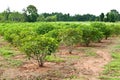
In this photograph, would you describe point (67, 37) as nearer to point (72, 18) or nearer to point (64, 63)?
point (64, 63)

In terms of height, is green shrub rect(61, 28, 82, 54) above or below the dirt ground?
above

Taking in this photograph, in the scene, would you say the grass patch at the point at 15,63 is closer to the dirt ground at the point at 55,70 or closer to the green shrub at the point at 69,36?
the dirt ground at the point at 55,70

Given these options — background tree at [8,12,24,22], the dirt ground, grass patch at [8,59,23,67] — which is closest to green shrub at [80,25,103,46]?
the dirt ground

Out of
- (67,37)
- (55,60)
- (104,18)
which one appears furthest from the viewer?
(104,18)

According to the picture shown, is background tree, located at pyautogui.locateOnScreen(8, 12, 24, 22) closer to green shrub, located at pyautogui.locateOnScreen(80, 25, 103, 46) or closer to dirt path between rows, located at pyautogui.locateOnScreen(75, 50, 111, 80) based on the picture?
green shrub, located at pyautogui.locateOnScreen(80, 25, 103, 46)

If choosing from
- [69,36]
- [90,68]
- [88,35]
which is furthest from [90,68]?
[88,35]

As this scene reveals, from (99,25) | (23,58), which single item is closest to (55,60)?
(23,58)

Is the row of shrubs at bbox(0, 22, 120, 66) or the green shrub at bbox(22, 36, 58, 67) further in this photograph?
the row of shrubs at bbox(0, 22, 120, 66)

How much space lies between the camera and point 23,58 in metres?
16.1

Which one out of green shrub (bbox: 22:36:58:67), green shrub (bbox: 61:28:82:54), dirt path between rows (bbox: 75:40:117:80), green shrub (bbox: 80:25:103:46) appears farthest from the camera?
green shrub (bbox: 80:25:103:46)

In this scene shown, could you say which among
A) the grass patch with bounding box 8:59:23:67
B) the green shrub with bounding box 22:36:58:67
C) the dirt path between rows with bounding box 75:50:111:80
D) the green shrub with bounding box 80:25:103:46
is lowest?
the dirt path between rows with bounding box 75:50:111:80

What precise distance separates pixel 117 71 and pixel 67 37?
23.7 feet

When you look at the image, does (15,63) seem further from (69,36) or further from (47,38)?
(69,36)

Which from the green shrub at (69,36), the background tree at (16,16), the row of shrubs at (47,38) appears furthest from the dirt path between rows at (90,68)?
the background tree at (16,16)
